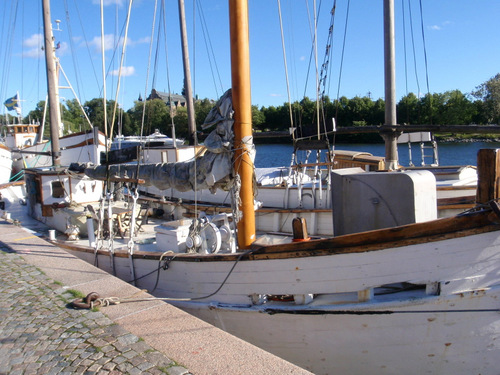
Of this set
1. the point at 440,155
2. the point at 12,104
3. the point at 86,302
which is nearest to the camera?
the point at 86,302

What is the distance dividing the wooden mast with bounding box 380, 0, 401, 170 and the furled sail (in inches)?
209

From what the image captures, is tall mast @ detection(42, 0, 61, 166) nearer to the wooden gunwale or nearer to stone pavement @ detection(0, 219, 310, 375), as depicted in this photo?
stone pavement @ detection(0, 219, 310, 375)

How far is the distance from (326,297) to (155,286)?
265 cm

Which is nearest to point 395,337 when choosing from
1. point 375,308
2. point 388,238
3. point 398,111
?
point 375,308

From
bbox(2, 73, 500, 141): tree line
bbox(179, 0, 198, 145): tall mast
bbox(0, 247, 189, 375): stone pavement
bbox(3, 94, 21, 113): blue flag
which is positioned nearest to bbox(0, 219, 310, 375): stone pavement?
bbox(0, 247, 189, 375): stone pavement


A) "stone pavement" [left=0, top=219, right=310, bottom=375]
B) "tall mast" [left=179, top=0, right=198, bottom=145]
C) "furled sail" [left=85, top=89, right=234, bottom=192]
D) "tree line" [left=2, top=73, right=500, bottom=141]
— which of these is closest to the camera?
"stone pavement" [left=0, top=219, right=310, bottom=375]

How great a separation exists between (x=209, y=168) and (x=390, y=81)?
6.08 metres

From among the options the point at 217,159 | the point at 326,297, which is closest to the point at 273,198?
the point at 217,159

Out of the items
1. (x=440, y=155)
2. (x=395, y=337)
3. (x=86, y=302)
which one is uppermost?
(x=440, y=155)

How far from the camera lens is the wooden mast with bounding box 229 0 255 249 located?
5.24 m

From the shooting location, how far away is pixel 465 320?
13.5 feet

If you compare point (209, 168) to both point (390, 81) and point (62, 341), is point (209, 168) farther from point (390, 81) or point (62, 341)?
point (390, 81)

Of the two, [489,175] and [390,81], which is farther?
[390,81]

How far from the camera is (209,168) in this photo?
226 inches
